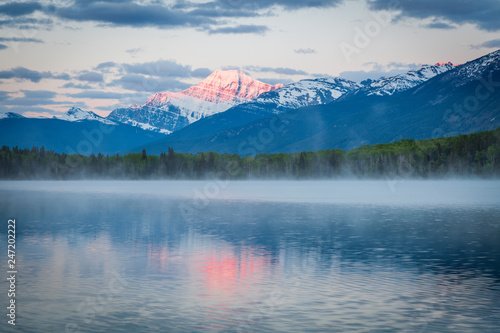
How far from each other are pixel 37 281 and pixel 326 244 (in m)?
26.3

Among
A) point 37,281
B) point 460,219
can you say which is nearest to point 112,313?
point 37,281

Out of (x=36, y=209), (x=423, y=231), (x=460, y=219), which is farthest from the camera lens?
(x=36, y=209)

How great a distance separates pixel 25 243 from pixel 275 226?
28.6 m

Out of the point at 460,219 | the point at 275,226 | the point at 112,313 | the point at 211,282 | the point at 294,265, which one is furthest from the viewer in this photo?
the point at 460,219

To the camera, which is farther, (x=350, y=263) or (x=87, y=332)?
(x=350, y=263)

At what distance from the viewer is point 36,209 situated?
9388 centimetres

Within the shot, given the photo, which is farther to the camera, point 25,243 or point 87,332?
point 25,243

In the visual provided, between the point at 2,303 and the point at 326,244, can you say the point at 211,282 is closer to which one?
the point at 2,303

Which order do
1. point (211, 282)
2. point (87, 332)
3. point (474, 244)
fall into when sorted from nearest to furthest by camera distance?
point (87, 332) → point (211, 282) → point (474, 244)

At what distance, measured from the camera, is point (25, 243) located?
171ft

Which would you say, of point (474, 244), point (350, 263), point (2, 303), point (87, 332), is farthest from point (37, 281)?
point (474, 244)

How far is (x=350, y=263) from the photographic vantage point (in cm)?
4134

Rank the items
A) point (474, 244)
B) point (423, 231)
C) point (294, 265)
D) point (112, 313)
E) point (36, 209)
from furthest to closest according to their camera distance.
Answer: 1. point (36, 209)
2. point (423, 231)
3. point (474, 244)
4. point (294, 265)
5. point (112, 313)

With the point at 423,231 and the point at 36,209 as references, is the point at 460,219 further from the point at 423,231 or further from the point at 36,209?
the point at 36,209
